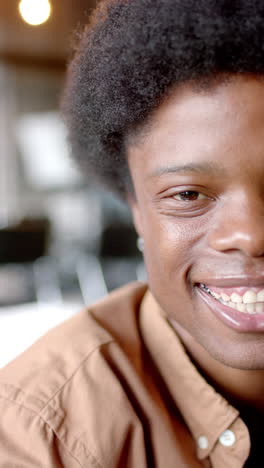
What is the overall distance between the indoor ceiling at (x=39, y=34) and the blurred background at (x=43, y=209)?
10mm

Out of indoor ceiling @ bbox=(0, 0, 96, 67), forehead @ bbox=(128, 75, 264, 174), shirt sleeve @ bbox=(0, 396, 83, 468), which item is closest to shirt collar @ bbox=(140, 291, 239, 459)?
shirt sleeve @ bbox=(0, 396, 83, 468)

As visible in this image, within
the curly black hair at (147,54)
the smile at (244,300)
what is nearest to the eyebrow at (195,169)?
the curly black hair at (147,54)

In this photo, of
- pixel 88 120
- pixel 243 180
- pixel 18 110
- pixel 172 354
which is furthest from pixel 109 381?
pixel 18 110

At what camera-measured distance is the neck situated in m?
1.12

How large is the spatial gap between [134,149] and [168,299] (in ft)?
1.00

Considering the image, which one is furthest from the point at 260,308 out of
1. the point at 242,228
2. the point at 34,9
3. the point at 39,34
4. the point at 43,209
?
the point at 43,209

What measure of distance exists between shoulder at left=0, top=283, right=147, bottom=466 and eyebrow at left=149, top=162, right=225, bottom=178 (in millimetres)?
337

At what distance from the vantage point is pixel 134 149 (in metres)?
1.07

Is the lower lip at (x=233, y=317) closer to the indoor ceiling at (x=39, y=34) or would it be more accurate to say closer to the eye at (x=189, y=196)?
the eye at (x=189, y=196)

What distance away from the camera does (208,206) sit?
3.14 feet

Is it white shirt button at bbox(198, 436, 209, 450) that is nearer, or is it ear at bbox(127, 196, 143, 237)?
white shirt button at bbox(198, 436, 209, 450)

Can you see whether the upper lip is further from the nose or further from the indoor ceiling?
the indoor ceiling

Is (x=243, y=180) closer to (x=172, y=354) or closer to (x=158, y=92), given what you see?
(x=158, y=92)

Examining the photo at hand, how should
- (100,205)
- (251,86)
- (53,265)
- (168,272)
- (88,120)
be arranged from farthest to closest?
1. (100,205)
2. (53,265)
3. (88,120)
4. (168,272)
5. (251,86)
